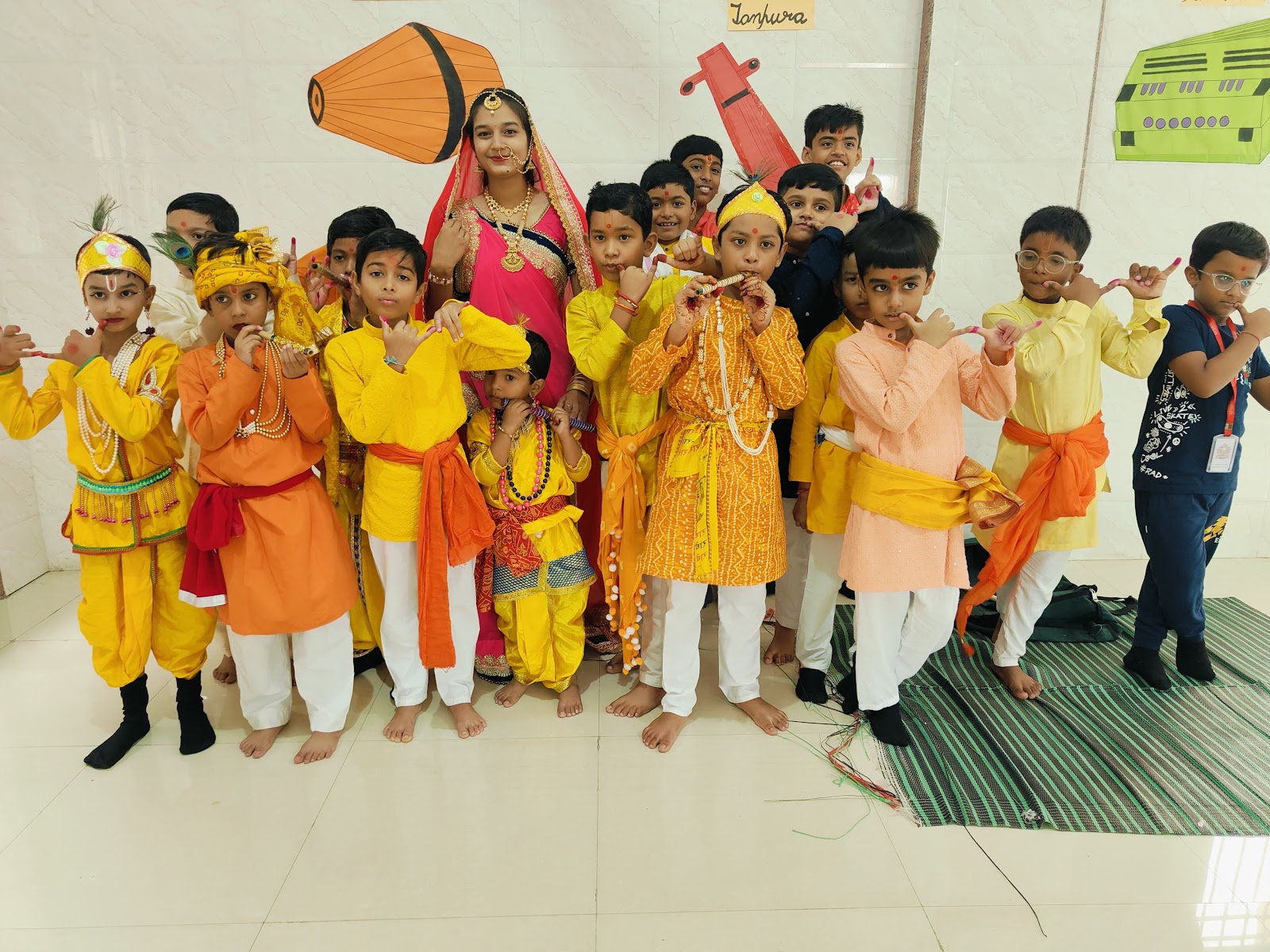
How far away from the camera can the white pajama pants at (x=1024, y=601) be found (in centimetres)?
244

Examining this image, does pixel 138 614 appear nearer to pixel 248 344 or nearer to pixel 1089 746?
pixel 248 344

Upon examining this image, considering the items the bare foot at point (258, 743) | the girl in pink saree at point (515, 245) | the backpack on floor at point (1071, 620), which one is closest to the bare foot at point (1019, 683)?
the backpack on floor at point (1071, 620)

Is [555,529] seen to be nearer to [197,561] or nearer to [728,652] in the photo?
[728,652]

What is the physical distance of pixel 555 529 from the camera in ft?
7.92

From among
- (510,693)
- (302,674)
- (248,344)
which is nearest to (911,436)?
(510,693)

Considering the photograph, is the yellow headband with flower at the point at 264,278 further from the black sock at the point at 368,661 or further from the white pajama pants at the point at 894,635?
the white pajama pants at the point at 894,635

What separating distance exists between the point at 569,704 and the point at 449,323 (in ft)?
3.94

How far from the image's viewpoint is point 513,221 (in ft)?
7.93

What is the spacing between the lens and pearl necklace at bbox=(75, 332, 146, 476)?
2037 mm

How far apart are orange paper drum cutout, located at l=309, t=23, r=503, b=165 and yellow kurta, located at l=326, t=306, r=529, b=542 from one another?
1460 mm

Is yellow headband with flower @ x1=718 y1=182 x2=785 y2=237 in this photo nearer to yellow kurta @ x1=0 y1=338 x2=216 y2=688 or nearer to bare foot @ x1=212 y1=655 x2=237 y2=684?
yellow kurta @ x1=0 y1=338 x2=216 y2=688

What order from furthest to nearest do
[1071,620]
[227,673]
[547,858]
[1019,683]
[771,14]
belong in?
[771,14] → [1071,620] → [227,673] → [1019,683] → [547,858]

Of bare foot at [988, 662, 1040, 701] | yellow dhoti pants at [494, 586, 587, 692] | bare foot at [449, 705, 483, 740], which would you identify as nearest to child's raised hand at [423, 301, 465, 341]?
yellow dhoti pants at [494, 586, 587, 692]

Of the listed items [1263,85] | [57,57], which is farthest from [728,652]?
[57,57]
